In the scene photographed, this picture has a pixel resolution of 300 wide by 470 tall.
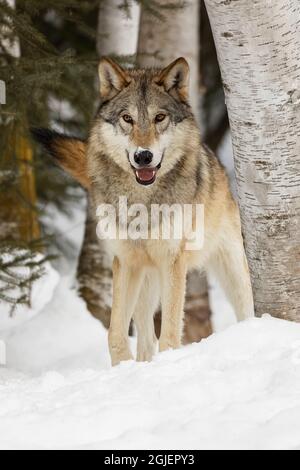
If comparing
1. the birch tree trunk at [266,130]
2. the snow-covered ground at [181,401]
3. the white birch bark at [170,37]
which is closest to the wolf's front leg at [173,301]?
the birch tree trunk at [266,130]

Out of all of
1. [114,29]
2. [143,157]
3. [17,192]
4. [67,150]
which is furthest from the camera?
[114,29]

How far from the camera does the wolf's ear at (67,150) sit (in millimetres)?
6277

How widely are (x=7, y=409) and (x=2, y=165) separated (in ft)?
12.5

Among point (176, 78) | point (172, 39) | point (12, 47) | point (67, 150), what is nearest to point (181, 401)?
point (176, 78)

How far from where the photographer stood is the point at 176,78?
5.82m

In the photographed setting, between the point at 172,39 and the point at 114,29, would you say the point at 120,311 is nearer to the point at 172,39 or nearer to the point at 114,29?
the point at 114,29

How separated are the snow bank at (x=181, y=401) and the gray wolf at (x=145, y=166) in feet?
4.63

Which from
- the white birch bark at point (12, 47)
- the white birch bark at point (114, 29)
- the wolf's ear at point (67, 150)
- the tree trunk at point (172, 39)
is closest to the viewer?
the wolf's ear at point (67, 150)

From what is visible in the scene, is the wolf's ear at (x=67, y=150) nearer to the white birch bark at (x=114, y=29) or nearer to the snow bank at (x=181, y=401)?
the snow bank at (x=181, y=401)

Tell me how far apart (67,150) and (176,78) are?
1.04 metres

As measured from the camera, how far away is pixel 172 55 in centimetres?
902

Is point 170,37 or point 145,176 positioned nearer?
point 145,176

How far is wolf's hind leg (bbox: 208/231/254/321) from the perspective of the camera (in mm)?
6887
